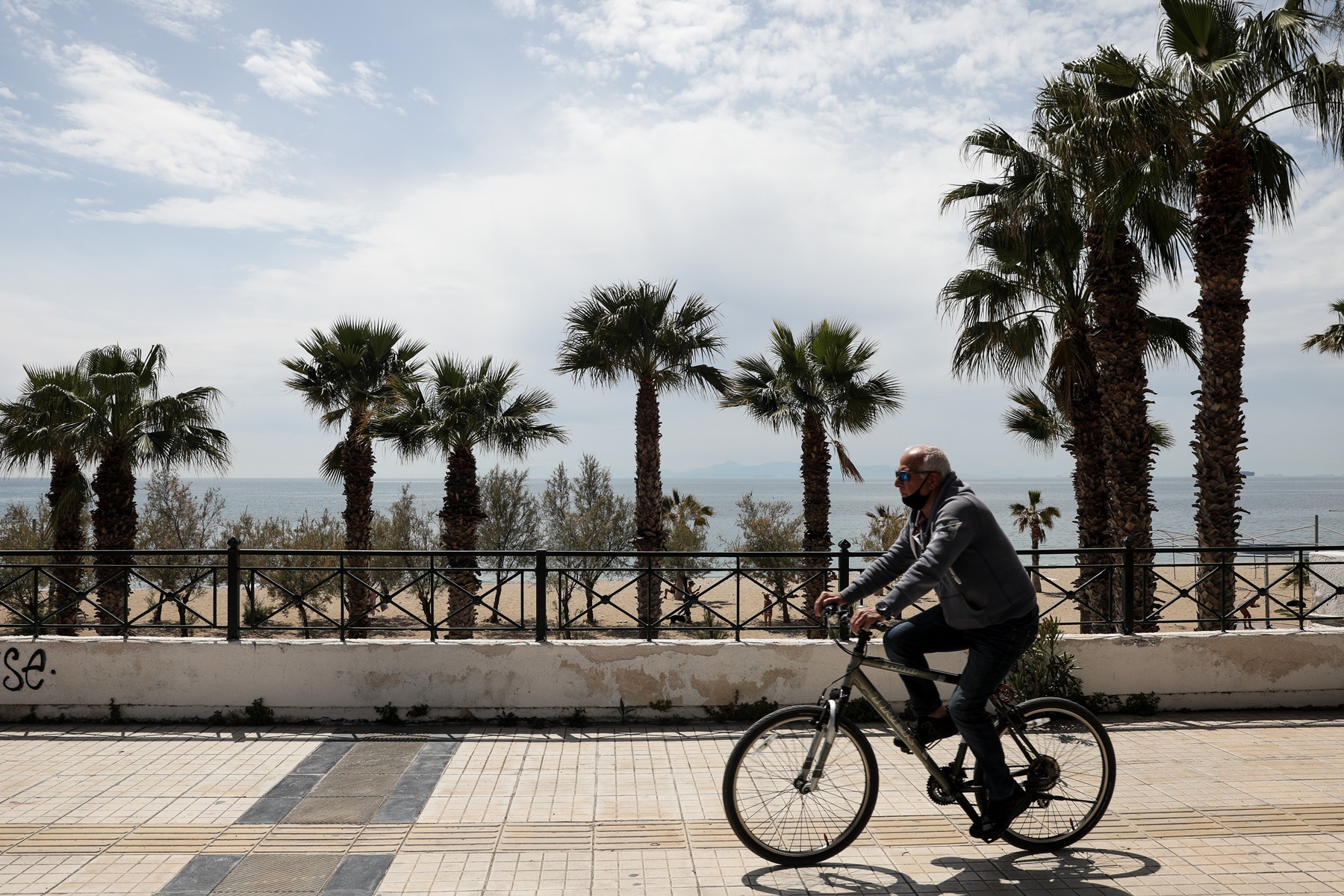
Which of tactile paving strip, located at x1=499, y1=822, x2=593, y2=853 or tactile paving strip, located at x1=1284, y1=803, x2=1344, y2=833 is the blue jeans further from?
tactile paving strip, located at x1=1284, y1=803, x2=1344, y2=833

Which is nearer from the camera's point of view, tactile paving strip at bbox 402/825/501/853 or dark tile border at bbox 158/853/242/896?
dark tile border at bbox 158/853/242/896

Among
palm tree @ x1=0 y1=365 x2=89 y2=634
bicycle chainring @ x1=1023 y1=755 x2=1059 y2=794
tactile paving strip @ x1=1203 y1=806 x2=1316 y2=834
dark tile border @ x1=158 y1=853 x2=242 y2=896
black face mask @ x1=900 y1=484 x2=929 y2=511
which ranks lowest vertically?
tactile paving strip @ x1=1203 y1=806 x2=1316 y2=834

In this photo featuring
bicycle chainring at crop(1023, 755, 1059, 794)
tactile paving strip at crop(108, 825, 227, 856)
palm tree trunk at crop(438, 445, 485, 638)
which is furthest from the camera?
palm tree trunk at crop(438, 445, 485, 638)

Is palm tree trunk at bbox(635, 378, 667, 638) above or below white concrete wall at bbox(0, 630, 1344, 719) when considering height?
above

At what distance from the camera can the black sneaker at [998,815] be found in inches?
169

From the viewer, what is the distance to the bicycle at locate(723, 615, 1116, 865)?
170 inches

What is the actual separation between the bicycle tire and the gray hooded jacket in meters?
0.68

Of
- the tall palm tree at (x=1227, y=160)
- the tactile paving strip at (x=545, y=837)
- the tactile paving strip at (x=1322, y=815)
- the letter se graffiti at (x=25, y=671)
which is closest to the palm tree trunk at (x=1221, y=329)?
the tall palm tree at (x=1227, y=160)

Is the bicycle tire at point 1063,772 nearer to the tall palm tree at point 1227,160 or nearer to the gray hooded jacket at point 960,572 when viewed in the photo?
the gray hooded jacket at point 960,572

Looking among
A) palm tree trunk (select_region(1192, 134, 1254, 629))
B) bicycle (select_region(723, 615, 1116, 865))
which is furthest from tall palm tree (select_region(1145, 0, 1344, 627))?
bicycle (select_region(723, 615, 1116, 865))

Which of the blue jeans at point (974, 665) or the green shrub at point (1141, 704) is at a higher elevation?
the blue jeans at point (974, 665)

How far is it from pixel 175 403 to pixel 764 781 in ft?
58.2

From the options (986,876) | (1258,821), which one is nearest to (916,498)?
(986,876)

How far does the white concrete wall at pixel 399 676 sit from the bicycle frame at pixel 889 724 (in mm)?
2783
